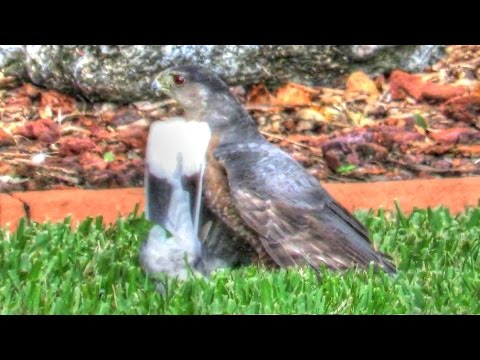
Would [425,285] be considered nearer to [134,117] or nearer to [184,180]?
[184,180]

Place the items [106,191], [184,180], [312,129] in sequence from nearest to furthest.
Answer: [184,180] < [106,191] < [312,129]

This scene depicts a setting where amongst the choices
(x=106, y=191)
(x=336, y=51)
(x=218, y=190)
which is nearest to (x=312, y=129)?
(x=336, y=51)

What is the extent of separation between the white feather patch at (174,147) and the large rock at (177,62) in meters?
2.22

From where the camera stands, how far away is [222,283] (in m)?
5.71

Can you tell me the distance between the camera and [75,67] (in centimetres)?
818

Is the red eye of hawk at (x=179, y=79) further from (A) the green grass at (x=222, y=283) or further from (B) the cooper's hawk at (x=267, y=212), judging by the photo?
(A) the green grass at (x=222, y=283)

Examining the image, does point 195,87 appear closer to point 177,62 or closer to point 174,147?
point 174,147

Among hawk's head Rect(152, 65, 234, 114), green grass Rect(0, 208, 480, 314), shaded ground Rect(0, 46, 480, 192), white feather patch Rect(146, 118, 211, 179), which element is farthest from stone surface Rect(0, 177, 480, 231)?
white feather patch Rect(146, 118, 211, 179)

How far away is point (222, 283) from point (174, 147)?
59 centimetres

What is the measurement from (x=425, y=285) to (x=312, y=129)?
7.19 ft

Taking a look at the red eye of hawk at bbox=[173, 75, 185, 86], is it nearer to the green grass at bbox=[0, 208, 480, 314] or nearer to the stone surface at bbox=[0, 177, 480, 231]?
the green grass at bbox=[0, 208, 480, 314]

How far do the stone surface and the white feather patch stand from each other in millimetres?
1346

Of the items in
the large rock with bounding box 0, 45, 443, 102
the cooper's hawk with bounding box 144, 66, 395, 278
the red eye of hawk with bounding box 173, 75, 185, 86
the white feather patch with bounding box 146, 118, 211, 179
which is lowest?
the large rock with bounding box 0, 45, 443, 102

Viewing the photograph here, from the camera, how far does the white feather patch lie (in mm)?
5812
